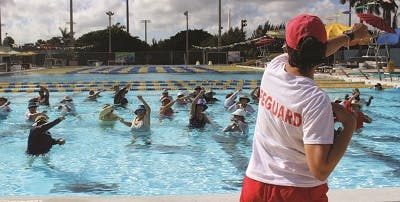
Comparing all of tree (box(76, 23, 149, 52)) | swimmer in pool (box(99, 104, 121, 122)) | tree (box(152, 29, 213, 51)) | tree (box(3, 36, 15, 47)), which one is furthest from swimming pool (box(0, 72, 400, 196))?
tree (box(152, 29, 213, 51))

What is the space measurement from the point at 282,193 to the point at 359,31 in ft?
2.73

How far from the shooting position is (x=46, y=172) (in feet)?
24.0

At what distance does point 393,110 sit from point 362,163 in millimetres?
7657

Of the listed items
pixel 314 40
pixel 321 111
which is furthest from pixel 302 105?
pixel 314 40

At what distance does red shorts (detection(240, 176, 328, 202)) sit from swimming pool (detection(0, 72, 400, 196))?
416 centimetres

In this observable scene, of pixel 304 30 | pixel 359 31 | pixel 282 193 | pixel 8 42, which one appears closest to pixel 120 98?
pixel 359 31

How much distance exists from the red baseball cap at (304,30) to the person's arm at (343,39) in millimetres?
244

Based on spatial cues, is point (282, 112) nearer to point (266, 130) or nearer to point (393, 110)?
point (266, 130)

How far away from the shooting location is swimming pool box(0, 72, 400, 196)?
648cm

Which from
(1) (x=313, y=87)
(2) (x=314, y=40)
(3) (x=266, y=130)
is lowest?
(3) (x=266, y=130)

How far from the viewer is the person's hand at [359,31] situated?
225 centimetres

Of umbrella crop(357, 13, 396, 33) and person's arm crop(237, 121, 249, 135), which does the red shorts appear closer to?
umbrella crop(357, 13, 396, 33)

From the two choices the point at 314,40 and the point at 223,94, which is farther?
the point at 223,94

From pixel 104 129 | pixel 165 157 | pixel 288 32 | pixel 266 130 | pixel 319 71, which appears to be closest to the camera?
pixel 288 32
